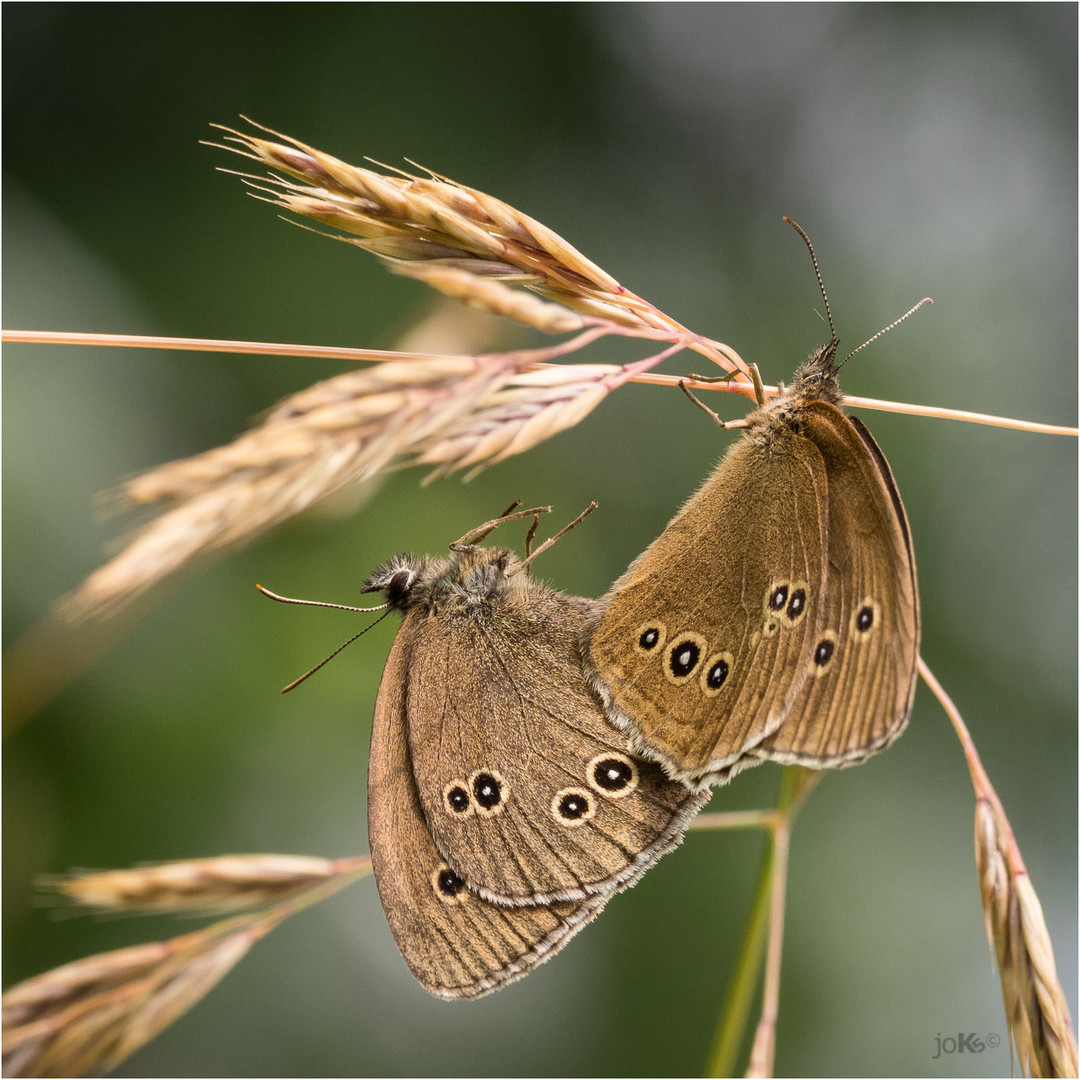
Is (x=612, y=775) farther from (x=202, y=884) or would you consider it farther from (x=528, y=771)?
(x=202, y=884)

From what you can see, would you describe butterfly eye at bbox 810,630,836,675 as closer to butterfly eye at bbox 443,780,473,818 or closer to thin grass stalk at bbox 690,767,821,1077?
thin grass stalk at bbox 690,767,821,1077

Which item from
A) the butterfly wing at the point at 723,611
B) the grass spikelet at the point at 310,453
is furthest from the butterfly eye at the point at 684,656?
the grass spikelet at the point at 310,453

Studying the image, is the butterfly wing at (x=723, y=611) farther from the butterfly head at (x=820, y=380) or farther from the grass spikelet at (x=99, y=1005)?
the grass spikelet at (x=99, y=1005)

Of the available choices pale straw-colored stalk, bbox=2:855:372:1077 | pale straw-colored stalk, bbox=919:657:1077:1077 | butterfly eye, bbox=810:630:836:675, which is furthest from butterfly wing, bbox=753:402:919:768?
pale straw-colored stalk, bbox=2:855:372:1077

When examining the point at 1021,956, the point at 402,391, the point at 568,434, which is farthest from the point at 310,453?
the point at 568,434

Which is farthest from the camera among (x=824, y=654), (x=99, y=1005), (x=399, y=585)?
(x=399, y=585)

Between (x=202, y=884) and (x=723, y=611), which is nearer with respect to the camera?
(x=723, y=611)

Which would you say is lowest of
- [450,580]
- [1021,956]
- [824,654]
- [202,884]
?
[1021,956]
